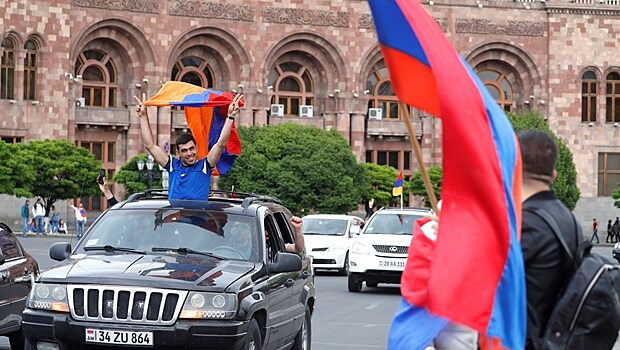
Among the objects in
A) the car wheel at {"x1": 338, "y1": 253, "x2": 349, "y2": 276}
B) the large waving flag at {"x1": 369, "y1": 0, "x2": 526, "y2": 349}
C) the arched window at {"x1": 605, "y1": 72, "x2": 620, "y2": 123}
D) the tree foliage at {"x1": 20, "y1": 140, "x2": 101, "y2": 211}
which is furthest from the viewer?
the arched window at {"x1": 605, "y1": 72, "x2": 620, "y2": 123}

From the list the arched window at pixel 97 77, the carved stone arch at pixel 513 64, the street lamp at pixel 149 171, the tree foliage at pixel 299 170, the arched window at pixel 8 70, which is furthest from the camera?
the carved stone arch at pixel 513 64

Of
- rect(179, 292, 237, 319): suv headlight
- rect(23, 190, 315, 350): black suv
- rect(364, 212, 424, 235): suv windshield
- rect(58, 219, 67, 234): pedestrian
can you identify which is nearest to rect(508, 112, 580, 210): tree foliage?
rect(58, 219, 67, 234): pedestrian

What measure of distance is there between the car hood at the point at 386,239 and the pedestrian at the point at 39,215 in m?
29.0

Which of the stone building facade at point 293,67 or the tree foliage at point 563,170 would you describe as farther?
the tree foliage at point 563,170

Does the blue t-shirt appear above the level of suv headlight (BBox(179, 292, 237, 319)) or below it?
above

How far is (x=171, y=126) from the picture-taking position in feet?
205

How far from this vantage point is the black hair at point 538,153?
6355mm

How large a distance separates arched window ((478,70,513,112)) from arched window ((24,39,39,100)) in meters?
21.8

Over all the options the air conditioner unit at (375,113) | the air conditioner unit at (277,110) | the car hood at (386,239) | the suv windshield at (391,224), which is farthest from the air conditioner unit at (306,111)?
the car hood at (386,239)

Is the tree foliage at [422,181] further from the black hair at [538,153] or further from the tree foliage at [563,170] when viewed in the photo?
the black hair at [538,153]

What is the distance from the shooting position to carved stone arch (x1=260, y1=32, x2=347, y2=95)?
63812 mm

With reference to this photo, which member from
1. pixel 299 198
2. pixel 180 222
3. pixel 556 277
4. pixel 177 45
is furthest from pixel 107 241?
pixel 177 45

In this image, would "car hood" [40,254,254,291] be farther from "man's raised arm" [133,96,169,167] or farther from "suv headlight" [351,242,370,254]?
"suv headlight" [351,242,370,254]

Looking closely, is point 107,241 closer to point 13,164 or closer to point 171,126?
point 13,164
